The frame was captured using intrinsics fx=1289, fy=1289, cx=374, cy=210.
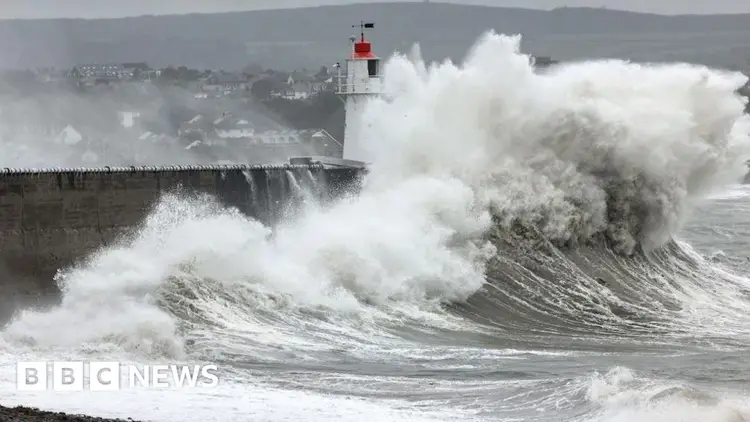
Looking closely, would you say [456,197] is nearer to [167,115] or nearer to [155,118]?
[155,118]

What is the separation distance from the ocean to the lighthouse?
12.5 inches

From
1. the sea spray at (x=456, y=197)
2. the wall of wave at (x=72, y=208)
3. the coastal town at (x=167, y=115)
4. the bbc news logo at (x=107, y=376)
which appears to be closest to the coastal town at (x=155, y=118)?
the coastal town at (x=167, y=115)

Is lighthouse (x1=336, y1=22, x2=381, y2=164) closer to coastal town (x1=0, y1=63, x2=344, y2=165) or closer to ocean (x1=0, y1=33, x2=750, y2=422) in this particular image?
ocean (x1=0, y1=33, x2=750, y2=422)

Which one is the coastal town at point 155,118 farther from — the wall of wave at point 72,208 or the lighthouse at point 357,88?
the wall of wave at point 72,208

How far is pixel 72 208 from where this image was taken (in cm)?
1833

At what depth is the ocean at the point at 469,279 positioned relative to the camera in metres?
13.3

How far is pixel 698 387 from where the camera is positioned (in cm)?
1363

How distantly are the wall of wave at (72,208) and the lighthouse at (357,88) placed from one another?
149 inches

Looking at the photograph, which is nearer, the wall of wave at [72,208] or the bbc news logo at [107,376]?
the bbc news logo at [107,376]

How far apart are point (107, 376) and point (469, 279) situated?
7.22 m

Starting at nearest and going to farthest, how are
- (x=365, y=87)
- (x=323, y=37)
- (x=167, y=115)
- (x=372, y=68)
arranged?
(x=365, y=87) → (x=372, y=68) → (x=167, y=115) → (x=323, y=37)

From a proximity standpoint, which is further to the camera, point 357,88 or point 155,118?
point 155,118

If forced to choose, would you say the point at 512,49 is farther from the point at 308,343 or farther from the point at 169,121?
the point at 169,121

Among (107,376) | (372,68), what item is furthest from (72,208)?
(372,68)
